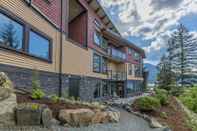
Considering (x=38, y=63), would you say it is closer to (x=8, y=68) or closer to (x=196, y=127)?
(x=8, y=68)

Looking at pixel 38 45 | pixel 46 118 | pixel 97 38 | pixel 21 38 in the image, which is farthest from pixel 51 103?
pixel 97 38

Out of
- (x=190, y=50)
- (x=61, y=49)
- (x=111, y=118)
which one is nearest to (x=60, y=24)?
(x=61, y=49)

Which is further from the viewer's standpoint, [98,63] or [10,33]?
[98,63]

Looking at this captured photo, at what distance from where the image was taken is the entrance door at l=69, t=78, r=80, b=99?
52.5 feet

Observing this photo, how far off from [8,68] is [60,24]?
258 inches

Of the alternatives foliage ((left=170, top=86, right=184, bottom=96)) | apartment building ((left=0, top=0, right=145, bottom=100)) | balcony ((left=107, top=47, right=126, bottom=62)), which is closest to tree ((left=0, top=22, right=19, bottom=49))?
apartment building ((left=0, top=0, right=145, bottom=100))

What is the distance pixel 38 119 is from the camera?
6.43 m

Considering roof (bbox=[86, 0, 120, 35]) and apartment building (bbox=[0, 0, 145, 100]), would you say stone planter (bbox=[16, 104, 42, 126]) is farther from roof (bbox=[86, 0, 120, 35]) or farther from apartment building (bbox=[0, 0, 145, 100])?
roof (bbox=[86, 0, 120, 35])

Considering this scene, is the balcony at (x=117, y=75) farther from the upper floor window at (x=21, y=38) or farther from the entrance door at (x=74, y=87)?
the upper floor window at (x=21, y=38)

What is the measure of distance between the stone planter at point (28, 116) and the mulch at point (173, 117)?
6.71m

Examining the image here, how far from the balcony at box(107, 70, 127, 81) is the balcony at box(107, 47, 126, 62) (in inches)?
76.7

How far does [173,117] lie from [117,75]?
61.5ft

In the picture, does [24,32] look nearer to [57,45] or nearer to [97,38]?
[57,45]

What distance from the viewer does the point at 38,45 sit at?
38.4ft
